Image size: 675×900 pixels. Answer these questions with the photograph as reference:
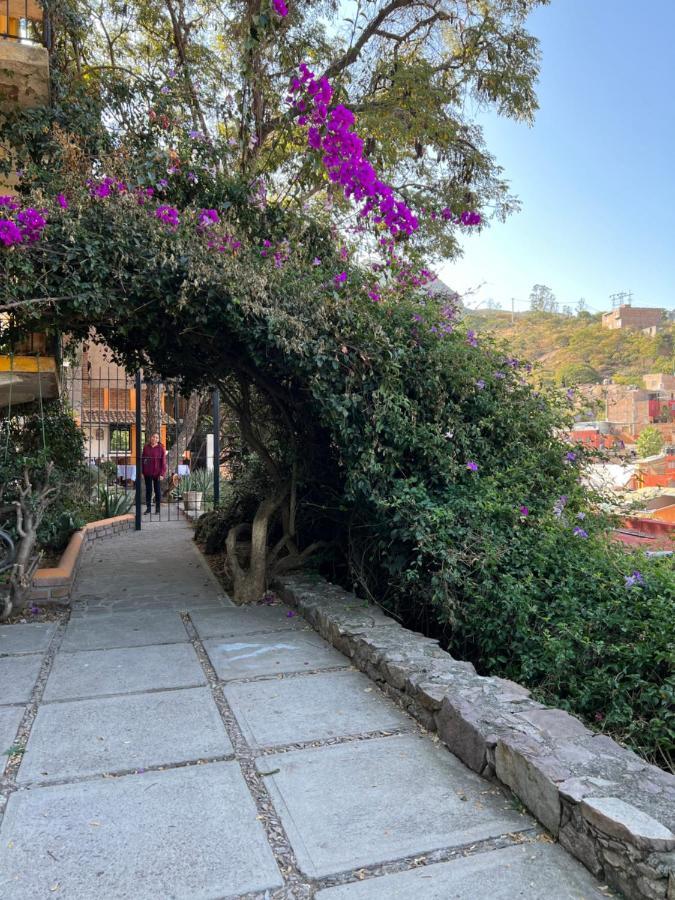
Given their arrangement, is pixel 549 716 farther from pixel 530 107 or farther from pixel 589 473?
pixel 530 107

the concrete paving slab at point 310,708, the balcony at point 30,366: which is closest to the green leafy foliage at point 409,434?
the concrete paving slab at point 310,708

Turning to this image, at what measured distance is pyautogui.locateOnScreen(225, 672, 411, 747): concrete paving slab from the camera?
282 centimetres

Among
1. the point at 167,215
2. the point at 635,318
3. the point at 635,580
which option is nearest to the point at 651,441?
the point at 635,318

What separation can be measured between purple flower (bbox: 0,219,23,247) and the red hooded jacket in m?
7.40

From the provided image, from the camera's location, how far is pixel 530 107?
8.59 meters

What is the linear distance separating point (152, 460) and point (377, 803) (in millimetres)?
9675

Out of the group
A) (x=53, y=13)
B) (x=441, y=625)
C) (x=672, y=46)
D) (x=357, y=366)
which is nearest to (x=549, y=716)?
(x=441, y=625)

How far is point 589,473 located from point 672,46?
56.9ft

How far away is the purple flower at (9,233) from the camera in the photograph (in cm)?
392

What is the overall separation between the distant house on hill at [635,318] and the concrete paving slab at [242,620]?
8705 centimetres

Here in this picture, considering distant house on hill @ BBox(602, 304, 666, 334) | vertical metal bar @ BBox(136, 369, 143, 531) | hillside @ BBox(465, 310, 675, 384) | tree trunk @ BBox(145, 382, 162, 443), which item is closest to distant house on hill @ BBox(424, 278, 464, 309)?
vertical metal bar @ BBox(136, 369, 143, 531)

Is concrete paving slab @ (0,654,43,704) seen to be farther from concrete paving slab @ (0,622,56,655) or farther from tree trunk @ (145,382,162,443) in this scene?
tree trunk @ (145,382,162,443)

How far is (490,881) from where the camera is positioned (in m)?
1.84

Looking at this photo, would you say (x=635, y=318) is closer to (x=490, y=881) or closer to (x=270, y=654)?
(x=270, y=654)
